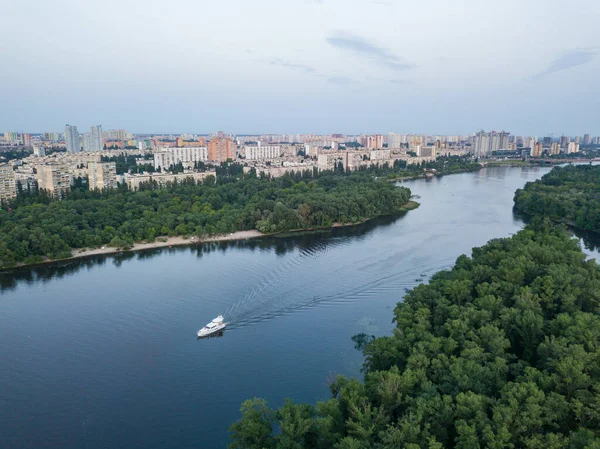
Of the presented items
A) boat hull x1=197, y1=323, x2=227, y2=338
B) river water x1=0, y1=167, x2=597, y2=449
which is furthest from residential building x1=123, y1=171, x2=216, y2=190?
boat hull x1=197, y1=323, x2=227, y2=338

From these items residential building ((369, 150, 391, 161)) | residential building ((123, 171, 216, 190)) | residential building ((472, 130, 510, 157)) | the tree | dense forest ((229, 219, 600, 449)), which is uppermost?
residential building ((472, 130, 510, 157))

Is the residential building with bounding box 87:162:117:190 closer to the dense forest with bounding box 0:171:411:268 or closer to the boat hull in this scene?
the dense forest with bounding box 0:171:411:268

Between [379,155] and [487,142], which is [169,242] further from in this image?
[487,142]

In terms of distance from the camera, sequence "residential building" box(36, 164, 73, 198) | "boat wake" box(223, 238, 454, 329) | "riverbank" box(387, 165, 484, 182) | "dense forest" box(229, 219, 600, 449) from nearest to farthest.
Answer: "dense forest" box(229, 219, 600, 449), "boat wake" box(223, 238, 454, 329), "residential building" box(36, 164, 73, 198), "riverbank" box(387, 165, 484, 182)

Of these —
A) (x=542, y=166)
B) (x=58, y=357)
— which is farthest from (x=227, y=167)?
(x=542, y=166)

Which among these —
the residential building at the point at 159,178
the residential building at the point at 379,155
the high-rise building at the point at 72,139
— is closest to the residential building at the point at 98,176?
the residential building at the point at 159,178

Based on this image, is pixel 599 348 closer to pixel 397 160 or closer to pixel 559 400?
pixel 559 400
